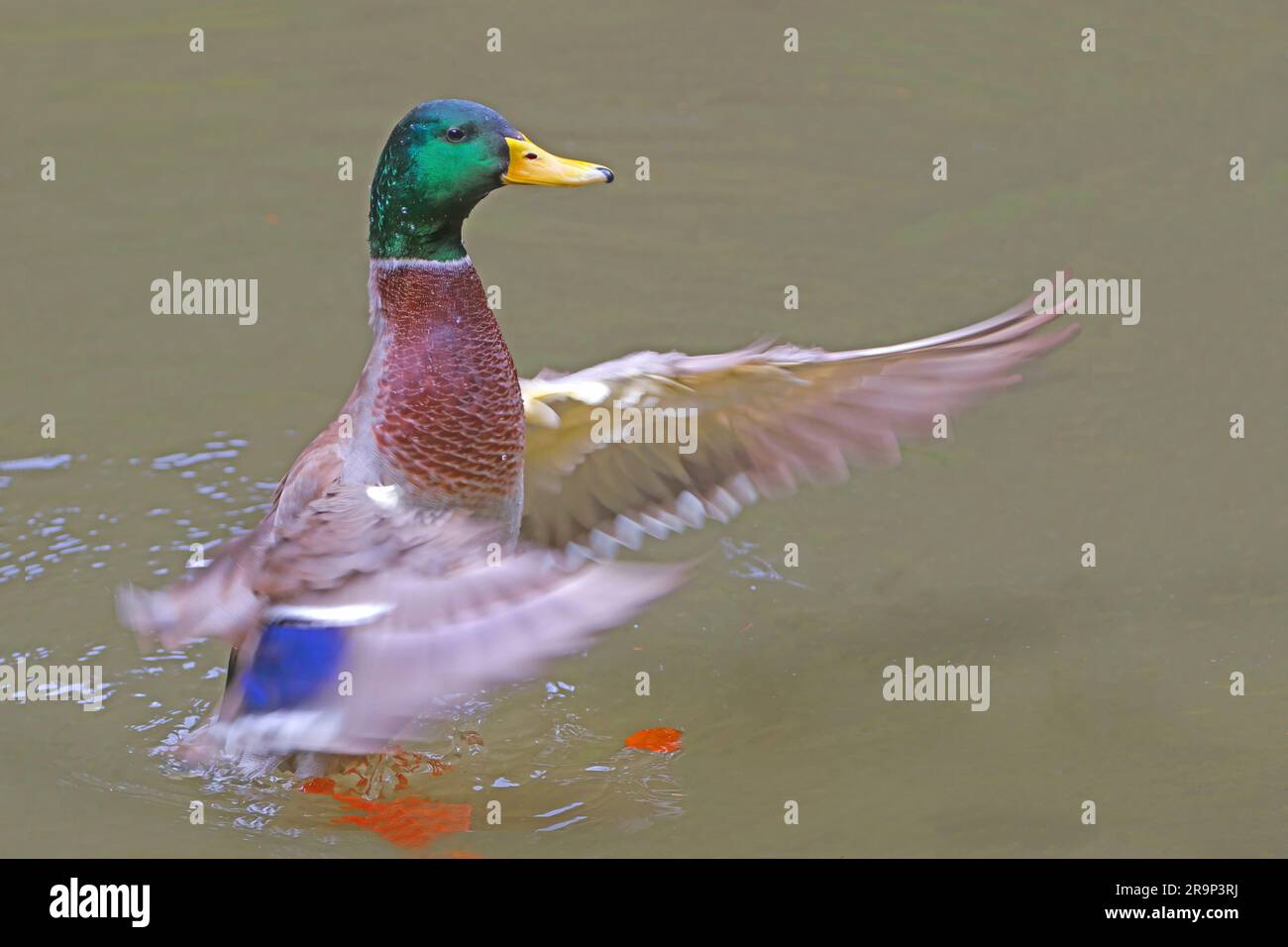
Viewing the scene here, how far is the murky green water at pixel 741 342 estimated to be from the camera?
4.79 metres

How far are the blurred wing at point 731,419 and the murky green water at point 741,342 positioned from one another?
0.52m

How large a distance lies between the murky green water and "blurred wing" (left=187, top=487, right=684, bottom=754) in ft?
1.83

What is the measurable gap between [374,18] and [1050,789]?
590cm

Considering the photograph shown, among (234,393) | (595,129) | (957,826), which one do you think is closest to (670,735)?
(957,826)

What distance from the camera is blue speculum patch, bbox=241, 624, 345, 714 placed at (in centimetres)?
405

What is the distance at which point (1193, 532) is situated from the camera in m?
5.92

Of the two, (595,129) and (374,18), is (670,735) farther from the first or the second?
(374,18)

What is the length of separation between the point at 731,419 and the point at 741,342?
2.09 m
